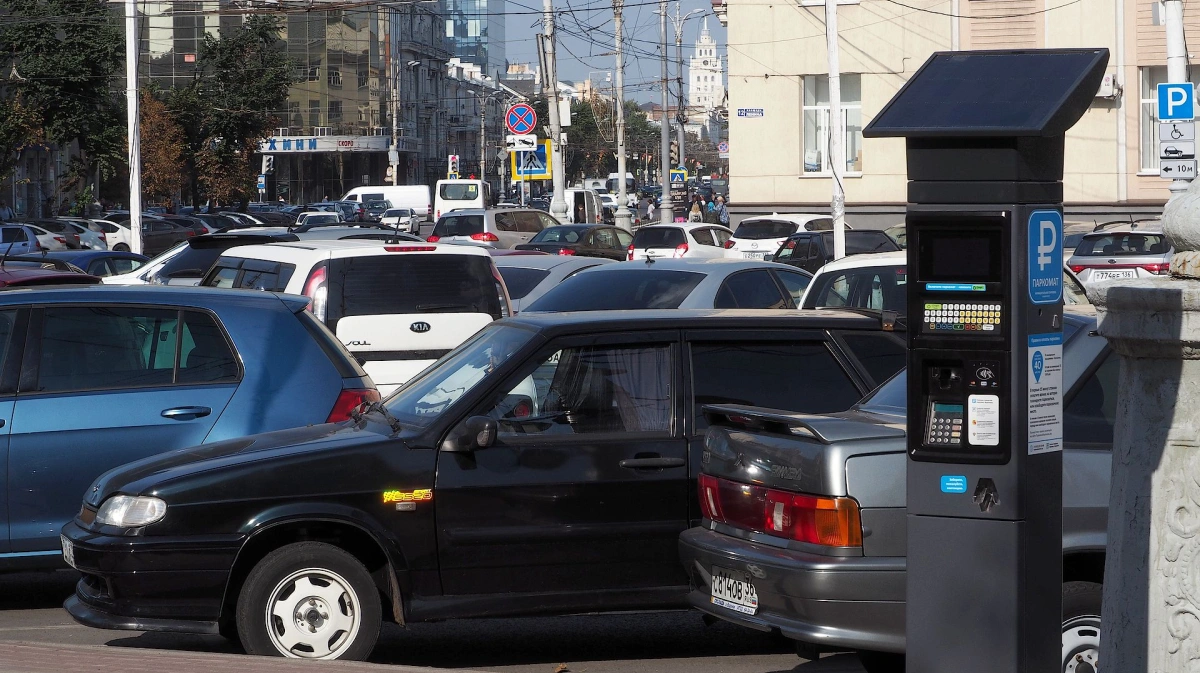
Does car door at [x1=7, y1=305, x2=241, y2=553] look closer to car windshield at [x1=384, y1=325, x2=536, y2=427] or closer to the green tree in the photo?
car windshield at [x1=384, y1=325, x2=536, y2=427]

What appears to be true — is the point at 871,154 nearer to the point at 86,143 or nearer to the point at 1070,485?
the point at 86,143

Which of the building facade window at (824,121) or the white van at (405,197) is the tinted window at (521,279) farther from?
the white van at (405,197)

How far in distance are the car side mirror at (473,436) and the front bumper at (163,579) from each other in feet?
3.32

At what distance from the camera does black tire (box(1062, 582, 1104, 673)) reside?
497 centimetres

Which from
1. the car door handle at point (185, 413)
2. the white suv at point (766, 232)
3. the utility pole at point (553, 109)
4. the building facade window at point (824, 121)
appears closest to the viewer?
the car door handle at point (185, 413)

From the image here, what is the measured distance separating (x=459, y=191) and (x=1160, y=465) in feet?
186

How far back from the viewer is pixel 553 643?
694 cm

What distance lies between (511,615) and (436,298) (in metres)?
4.96

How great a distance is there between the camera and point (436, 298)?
10.8 m

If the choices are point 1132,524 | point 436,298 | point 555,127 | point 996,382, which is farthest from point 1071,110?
point 555,127

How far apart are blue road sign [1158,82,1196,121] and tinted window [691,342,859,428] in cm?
1574

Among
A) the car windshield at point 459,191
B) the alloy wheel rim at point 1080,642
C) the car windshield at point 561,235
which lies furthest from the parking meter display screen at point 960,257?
the car windshield at point 459,191

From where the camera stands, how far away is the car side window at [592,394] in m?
6.28

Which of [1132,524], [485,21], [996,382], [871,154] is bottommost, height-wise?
[1132,524]
